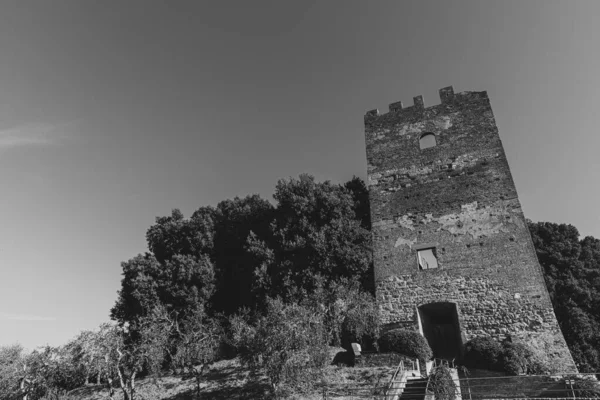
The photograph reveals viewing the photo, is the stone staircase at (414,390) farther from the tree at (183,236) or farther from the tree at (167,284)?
the tree at (183,236)

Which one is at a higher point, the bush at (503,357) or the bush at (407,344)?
the bush at (407,344)

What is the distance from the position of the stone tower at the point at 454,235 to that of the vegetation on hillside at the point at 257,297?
1.61 m

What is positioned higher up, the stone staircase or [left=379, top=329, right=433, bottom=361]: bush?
[left=379, top=329, right=433, bottom=361]: bush

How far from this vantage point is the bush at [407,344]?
1312cm

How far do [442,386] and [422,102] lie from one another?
47.5 ft

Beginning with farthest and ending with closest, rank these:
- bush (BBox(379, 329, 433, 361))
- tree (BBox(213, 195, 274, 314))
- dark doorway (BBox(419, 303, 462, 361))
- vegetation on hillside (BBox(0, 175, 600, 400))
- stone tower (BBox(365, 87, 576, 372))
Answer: tree (BBox(213, 195, 274, 314)), dark doorway (BBox(419, 303, 462, 361)), stone tower (BBox(365, 87, 576, 372)), bush (BBox(379, 329, 433, 361)), vegetation on hillside (BBox(0, 175, 600, 400))

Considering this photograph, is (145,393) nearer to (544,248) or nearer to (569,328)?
(569,328)

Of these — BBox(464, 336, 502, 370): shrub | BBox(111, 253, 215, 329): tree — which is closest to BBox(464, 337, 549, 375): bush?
BBox(464, 336, 502, 370): shrub

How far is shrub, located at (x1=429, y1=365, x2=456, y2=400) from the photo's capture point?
9.42m

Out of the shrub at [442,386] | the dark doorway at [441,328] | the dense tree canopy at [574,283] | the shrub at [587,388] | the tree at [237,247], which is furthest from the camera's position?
the tree at [237,247]

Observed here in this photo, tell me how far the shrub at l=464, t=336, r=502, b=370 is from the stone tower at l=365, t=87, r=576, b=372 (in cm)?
63

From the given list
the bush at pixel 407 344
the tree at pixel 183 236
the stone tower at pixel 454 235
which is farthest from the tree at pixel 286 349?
the tree at pixel 183 236

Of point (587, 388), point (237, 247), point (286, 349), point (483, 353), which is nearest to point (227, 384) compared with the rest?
point (286, 349)

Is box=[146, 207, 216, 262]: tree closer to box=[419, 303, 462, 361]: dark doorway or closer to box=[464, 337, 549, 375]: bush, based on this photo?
box=[419, 303, 462, 361]: dark doorway
